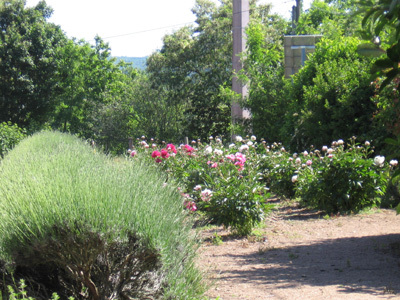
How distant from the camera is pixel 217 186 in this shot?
7.66 metres

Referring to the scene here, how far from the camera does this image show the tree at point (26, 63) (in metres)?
33.0

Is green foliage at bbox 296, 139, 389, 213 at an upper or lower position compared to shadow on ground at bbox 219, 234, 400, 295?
upper

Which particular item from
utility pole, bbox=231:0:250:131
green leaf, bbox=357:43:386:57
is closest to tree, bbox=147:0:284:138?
utility pole, bbox=231:0:250:131

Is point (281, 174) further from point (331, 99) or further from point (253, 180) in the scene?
point (253, 180)

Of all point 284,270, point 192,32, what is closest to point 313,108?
point 284,270

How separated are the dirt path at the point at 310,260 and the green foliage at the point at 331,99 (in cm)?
304

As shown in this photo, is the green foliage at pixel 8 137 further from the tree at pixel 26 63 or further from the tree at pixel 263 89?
the tree at pixel 26 63

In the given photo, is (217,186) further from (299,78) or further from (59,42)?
(59,42)

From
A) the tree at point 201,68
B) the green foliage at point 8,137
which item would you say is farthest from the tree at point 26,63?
the green foliage at point 8,137

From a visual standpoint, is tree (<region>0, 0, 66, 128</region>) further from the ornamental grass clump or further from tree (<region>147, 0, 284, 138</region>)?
the ornamental grass clump

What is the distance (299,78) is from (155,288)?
10468 mm

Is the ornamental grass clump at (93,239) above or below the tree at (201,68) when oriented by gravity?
below

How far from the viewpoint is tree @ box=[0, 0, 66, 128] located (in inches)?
1299

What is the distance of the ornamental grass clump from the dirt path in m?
0.92
